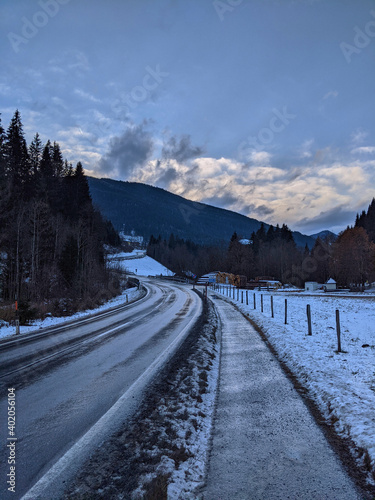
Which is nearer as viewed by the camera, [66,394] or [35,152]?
[66,394]

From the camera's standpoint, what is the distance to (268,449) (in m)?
3.81

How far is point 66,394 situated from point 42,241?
2767cm

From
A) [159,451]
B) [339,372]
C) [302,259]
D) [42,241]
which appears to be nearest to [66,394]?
[159,451]

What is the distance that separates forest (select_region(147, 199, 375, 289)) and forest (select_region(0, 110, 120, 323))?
5349 centimetres

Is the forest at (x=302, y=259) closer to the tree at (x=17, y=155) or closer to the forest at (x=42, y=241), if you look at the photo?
the forest at (x=42, y=241)

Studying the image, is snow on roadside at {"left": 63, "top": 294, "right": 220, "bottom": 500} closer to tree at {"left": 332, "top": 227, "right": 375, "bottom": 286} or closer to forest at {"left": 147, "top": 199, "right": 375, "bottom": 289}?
forest at {"left": 147, "top": 199, "right": 375, "bottom": 289}

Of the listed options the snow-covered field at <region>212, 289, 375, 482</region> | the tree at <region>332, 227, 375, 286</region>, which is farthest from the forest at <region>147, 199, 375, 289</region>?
the snow-covered field at <region>212, 289, 375, 482</region>

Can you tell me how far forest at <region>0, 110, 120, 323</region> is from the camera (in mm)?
21375

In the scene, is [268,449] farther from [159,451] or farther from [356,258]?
[356,258]

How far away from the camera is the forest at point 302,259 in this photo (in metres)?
64.9

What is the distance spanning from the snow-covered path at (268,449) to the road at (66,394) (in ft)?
5.47

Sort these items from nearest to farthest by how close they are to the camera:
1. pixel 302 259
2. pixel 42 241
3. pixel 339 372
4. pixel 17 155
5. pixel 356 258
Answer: pixel 339 372 → pixel 42 241 → pixel 17 155 → pixel 356 258 → pixel 302 259

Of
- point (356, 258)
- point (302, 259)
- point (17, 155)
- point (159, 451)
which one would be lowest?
point (159, 451)

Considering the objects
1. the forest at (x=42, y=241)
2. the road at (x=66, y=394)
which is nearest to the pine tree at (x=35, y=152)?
the forest at (x=42, y=241)
